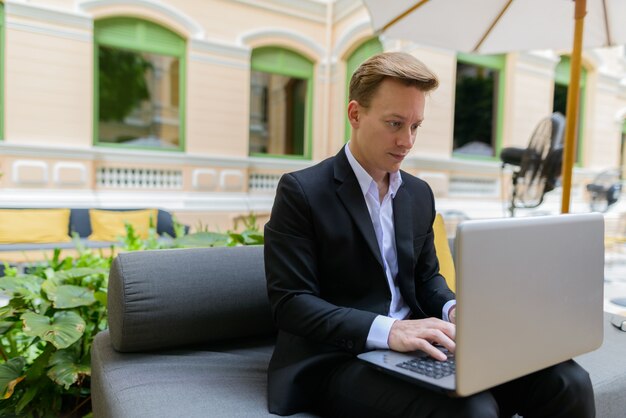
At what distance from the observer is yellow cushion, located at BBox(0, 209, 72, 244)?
5070 millimetres

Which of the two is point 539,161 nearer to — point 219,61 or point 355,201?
point 355,201

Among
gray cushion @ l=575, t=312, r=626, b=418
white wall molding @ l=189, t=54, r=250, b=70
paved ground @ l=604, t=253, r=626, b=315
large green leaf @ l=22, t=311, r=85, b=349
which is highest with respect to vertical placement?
white wall molding @ l=189, t=54, r=250, b=70

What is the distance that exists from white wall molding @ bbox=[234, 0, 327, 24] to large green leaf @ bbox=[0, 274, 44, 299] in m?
6.19

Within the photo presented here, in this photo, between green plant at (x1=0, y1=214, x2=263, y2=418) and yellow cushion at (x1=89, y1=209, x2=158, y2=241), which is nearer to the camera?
green plant at (x1=0, y1=214, x2=263, y2=418)

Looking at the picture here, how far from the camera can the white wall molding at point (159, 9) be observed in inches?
237

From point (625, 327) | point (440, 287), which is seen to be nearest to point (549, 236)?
point (440, 287)

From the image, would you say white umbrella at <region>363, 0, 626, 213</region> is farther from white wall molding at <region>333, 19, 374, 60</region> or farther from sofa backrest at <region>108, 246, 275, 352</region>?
white wall molding at <region>333, 19, 374, 60</region>

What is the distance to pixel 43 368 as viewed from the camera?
1721 millimetres

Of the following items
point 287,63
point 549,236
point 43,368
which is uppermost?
point 287,63

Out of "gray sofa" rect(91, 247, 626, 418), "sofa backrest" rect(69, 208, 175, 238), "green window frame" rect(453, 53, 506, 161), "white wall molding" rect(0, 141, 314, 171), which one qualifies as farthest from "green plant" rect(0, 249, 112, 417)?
"green window frame" rect(453, 53, 506, 161)

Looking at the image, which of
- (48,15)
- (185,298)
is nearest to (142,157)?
(48,15)

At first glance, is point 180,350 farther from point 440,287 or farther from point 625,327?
point 625,327

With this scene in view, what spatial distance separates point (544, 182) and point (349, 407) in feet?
9.82

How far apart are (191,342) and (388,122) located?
100cm
